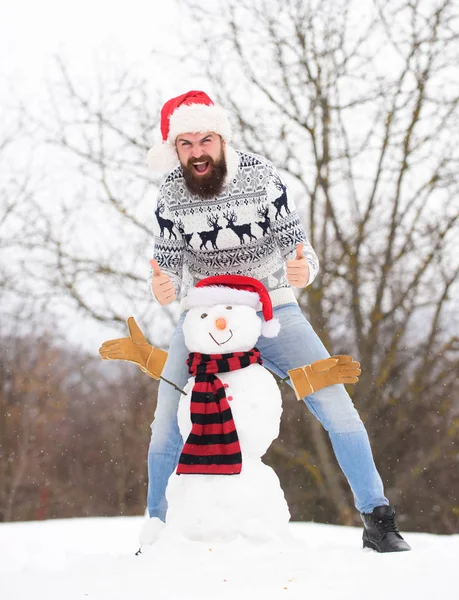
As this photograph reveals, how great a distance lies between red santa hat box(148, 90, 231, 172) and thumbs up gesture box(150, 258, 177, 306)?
460 mm

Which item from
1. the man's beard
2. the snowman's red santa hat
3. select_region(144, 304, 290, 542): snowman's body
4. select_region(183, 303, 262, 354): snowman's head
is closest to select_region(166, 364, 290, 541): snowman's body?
select_region(144, 304, 290, 542): snowman's body

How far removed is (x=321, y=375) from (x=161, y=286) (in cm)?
72

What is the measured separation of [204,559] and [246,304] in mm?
977

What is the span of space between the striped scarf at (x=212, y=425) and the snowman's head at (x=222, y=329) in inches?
1.5

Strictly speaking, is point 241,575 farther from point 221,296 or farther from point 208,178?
point 208,178

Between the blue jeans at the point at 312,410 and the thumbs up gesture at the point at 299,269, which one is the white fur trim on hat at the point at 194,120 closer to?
the thumbs up gesture at the point at 299,269

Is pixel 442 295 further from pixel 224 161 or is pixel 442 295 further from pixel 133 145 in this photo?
pixel 224 161

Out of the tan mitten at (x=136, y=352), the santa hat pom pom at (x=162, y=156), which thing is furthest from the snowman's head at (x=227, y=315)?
the santa hat pom pom at (x=162, y=156)

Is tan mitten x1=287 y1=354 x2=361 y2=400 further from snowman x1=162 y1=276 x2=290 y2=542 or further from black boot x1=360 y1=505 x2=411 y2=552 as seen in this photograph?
black boot x1=360 y1=505 x2=411 y2=552

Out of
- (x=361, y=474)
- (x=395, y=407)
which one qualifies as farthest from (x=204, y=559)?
(x=395, y=407)

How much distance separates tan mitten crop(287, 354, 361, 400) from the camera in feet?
8.29

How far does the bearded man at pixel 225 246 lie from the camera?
256cm

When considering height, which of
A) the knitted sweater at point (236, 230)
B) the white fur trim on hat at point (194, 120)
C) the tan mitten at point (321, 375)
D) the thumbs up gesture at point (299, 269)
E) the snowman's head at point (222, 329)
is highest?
the white fur trim on hat at point (194, 120)

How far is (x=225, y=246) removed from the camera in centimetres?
265
